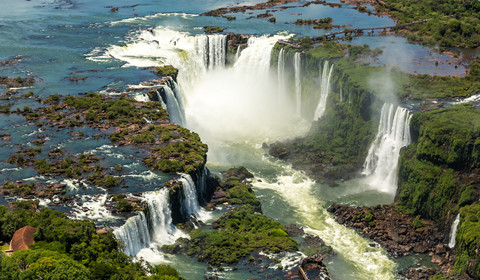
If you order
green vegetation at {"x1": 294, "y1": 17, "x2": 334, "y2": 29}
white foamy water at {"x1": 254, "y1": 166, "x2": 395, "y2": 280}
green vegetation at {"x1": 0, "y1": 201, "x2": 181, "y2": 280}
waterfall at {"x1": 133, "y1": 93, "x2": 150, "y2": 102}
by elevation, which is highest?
green vegetation at {"x1": 294, "y1": 17, "x2": 334, "y2": 29}

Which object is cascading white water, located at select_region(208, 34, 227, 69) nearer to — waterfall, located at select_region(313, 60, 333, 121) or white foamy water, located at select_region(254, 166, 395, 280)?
waterfall, located at select_region(313, 60, 333, 121)

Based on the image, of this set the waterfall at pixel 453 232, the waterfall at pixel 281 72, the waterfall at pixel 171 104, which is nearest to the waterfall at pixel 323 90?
the waterfall at pixel 281 72

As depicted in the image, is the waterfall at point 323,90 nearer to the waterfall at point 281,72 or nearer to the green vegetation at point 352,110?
the green vegetation at point 352,110

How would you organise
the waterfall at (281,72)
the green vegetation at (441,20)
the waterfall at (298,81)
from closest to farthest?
1. the waterfall at (298,81)
2. the waterfall at (281,72)
3. the green vegetation at (441,20)

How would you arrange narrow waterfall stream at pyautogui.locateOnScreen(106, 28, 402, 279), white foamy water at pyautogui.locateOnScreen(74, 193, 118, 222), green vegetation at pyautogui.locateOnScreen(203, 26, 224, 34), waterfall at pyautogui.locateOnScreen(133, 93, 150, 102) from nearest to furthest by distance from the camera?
white foamy water at pyautogui.locateOnScreen(74, 193, 118, 222) < narrow waterfall stream at pyautogui.locateOnScreen(106, 28, 402, 279) < waterfall at pyautogui.locateOnScreen(133, 93, 150, 102) < green vegetation at pyautogui.locateOnScreen(203, 26, 224, 34)

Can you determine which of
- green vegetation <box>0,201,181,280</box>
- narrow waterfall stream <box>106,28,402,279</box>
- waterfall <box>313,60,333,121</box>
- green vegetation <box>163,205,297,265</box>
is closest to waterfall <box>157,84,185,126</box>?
narrow waterfall stream <box>106,28,402,279</box>

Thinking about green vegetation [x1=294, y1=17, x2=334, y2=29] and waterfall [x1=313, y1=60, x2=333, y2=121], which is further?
green vegetation [x1=294, y1=17, x2=334, y2=29]
